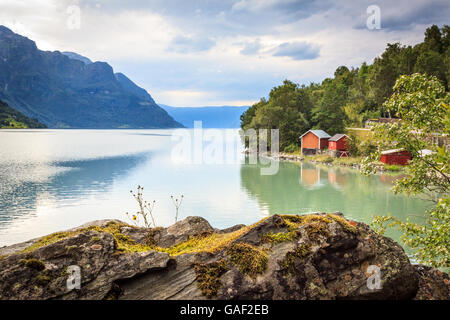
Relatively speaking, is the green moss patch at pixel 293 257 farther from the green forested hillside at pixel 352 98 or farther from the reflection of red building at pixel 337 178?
the green forested hillside at pixel 352 98

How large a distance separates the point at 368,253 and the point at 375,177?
Result: 117 feet

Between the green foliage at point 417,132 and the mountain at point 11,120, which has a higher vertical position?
the mountain at point 11,120

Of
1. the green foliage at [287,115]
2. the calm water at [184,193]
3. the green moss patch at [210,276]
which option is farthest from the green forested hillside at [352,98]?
the green moss patch at [210,276]

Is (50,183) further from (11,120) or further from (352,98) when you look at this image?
(11,120)

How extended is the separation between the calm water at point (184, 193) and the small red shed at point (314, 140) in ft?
41.7

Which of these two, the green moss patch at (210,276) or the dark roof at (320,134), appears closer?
the green moss patch at (210,276)

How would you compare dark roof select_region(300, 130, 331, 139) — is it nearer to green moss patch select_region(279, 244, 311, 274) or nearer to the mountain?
green moss patch select_region(279, 244, 311, 274)

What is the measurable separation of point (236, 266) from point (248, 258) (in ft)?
0.70

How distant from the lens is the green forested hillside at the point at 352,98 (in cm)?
5753

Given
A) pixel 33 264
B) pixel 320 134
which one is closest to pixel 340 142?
pixel 320 134

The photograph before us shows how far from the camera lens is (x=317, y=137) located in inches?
2301

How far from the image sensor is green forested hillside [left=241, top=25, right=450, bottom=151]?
5753 centimetres
